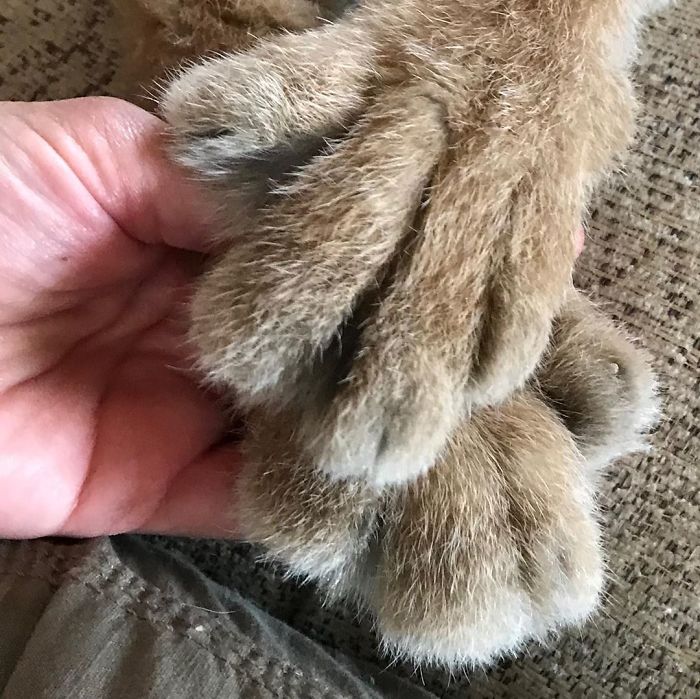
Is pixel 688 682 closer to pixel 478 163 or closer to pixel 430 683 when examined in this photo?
pixel 430 683

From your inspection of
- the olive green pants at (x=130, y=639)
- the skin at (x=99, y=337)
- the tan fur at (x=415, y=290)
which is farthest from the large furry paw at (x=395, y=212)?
the olive green pants at (x=130, y=639)

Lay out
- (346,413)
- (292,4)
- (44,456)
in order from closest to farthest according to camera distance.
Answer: (346,413) → (292,4) → (44,456)

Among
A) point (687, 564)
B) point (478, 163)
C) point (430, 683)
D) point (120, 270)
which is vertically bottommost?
Result: point (430, 683)

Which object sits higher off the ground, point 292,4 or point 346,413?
point 292,4

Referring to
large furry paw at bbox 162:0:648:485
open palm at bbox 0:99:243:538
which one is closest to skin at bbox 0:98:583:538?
open palm at bbox 0:99:243:538

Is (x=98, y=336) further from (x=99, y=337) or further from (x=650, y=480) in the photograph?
(x=650, y=480)

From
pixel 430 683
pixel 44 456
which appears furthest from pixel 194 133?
pixel 430 683
